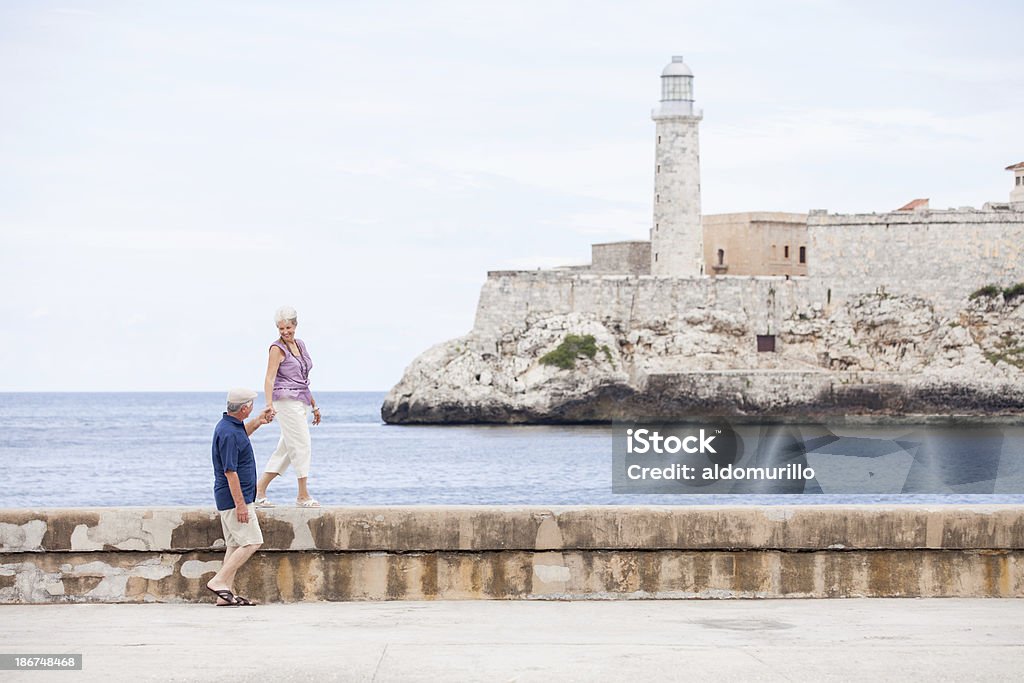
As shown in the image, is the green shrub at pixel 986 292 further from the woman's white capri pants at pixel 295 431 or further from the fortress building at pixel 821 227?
the woman's white capri pants at pixel 295 431

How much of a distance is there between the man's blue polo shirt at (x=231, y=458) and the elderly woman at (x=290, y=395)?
55 cm

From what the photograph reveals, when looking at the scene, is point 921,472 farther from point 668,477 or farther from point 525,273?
point 525,273

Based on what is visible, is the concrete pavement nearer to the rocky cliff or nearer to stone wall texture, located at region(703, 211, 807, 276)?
the rocky cliff

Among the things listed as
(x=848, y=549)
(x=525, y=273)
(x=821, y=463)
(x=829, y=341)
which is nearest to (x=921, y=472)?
(x=821, y=463)

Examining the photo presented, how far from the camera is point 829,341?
62.1 metres

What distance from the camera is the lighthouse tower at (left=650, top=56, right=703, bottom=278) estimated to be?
60594 millimetres

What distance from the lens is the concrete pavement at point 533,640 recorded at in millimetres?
6277

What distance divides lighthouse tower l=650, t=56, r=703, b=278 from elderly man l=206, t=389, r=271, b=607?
176 ft

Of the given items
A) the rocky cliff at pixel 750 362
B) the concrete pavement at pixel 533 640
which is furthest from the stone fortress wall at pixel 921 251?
the concrete pavement at pixel 533 640

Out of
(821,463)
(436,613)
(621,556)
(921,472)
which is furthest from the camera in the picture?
(821,463)

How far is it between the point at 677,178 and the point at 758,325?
7338 mm

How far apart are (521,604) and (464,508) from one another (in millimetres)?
659

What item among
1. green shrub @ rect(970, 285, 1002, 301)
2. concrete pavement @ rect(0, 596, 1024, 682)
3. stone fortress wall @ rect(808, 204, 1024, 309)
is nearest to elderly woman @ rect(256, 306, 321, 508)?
concrete pavement @ rect(0, 596, 1024, 682)

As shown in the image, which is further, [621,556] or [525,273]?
[525,273]
